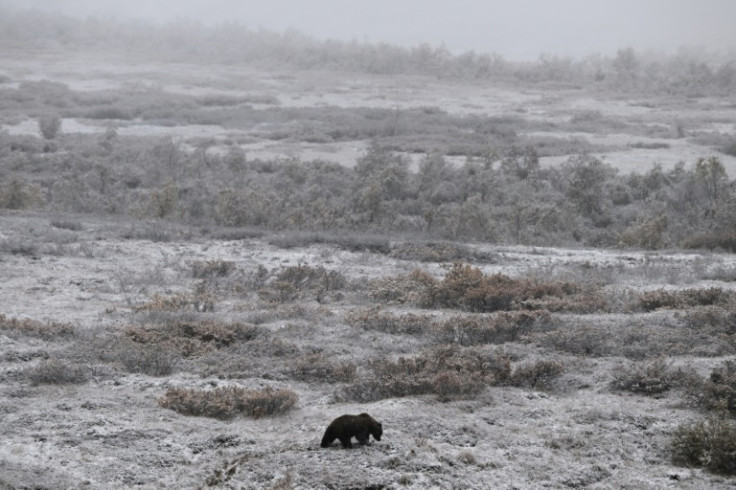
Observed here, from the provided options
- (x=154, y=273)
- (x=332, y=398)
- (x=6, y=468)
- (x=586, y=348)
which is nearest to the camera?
(x=6, y=468)

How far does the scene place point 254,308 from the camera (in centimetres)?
1155

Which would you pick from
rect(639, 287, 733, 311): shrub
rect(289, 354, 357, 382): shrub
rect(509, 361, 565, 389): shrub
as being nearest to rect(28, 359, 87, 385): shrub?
rect(289, 354, 357, 382): shrub

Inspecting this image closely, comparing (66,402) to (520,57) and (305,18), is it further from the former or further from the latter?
(305,18)

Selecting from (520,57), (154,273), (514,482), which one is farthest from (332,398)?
(520,57)

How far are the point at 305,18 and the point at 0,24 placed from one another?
42.6m

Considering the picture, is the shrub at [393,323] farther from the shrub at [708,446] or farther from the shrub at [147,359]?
the shrub at [708,446]

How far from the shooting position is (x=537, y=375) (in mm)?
8828

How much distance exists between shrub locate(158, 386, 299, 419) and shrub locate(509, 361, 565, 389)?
8.25 feet

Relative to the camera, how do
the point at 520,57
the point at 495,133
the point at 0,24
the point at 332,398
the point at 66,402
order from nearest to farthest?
the point at 66,402
the point at 332,398
the point at 495,133
the point at 0,24
the point at 520,57

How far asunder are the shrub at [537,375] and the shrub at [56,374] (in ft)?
15.2

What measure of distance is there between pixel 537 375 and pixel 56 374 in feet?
16.9

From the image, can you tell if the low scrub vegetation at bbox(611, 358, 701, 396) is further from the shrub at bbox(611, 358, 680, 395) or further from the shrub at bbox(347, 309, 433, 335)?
the shrub at bbox(347, 309, 433, 335)

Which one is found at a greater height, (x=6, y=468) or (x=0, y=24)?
(x=0, y=24)

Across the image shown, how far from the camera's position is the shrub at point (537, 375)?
8711 mm
